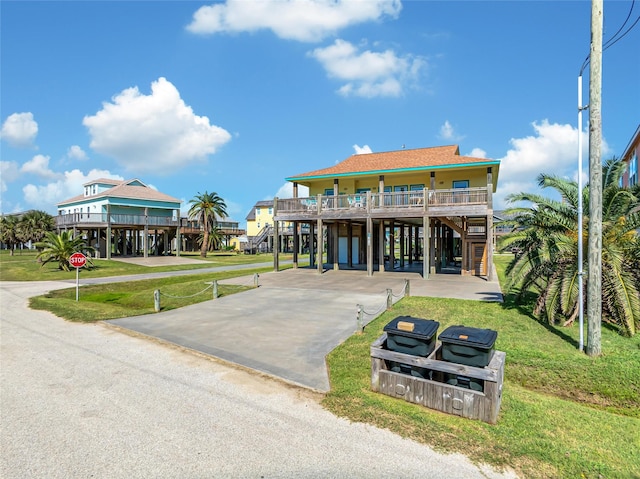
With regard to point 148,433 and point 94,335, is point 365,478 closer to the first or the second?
point 148,433

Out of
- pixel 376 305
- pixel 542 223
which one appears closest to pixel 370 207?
pixel 376 305

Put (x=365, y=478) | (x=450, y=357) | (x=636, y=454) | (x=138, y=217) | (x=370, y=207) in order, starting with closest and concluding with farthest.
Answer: (x=365, y=478) → (x=636, y=454) → (x=450, y=357) → (x=370, y=207) → (x=138, y=217)

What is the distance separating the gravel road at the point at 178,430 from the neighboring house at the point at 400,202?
1579 cm

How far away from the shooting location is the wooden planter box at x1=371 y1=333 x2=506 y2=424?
17.3 ft

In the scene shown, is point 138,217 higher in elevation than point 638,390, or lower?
higher

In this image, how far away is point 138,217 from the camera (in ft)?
131

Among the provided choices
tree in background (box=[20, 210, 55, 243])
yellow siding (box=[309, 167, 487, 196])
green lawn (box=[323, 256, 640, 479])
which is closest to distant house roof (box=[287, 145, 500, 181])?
yellow siding (box=[309, 167, 487, 196])

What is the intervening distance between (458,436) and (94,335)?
31.3 ft

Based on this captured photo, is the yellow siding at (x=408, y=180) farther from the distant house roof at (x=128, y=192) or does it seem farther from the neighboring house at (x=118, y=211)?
the distant house roof at (x=128, y=192)

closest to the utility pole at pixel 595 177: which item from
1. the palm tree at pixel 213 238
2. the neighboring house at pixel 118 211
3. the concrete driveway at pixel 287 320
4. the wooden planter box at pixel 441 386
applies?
the wooden planter box at pixel 441 386

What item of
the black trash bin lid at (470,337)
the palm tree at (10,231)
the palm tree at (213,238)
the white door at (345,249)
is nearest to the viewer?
the black trash bin lid at (470,337)

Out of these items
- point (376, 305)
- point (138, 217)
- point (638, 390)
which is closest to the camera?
point (638, 390)

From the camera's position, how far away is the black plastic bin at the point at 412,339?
587 centimetres

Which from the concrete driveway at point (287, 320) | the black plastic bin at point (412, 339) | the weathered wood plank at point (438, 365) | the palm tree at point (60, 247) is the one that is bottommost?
the concrete driveway at point (287, 320)
